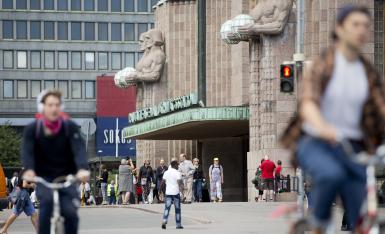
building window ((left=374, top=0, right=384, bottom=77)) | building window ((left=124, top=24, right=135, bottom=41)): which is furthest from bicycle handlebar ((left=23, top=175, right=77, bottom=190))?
building window ((left=124, top=24, right=135, bottom=41))

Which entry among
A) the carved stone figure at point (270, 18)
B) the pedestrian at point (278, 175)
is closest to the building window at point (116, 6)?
the carved stone figure at point (270, 18)

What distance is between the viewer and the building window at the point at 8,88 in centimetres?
11550

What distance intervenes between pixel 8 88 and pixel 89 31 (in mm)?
8385

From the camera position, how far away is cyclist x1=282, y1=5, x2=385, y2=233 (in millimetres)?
8461

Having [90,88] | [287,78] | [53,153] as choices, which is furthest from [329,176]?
[90,88]

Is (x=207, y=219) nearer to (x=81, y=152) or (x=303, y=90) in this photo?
(x=81, y=152)

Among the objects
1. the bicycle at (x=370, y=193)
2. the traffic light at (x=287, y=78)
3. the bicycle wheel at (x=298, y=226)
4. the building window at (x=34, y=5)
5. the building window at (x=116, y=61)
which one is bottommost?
the bicycle wheel at (x=298, y=226)

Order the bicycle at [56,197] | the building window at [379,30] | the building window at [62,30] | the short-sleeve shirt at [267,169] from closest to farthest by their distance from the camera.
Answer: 1. the bicycle at [56,197]
2. the short-sleeve shirt at [267,169]
3. the building window at [379,30]
4. the building window at [62,30]

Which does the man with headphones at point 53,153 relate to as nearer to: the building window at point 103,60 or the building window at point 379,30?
the building window at point 379,30

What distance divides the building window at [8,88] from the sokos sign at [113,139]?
8.74 m

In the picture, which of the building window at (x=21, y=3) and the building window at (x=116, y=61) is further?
the building window at (x=116, y=61)

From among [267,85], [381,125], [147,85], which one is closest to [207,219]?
[267,85]

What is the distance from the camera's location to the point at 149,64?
6625cm

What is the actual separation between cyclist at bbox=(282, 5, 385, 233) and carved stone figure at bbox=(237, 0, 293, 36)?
39.9 meters
